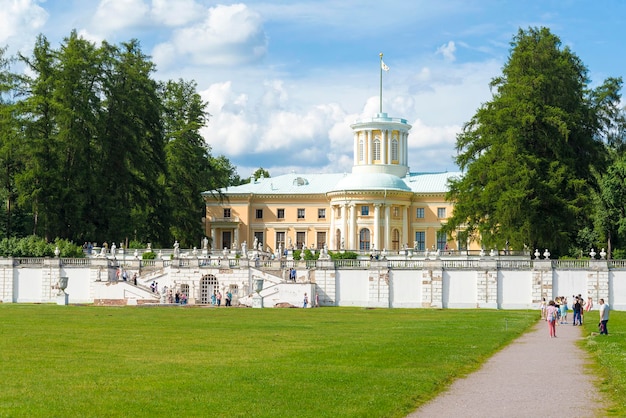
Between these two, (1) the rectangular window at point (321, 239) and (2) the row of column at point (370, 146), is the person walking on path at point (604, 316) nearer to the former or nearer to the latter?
(1) the rectangular window at point (321, 239)

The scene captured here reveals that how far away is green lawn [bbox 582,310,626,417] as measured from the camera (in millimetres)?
18016

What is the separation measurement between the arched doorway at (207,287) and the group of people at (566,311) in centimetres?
1991

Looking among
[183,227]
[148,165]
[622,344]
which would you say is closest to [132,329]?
[622,344]

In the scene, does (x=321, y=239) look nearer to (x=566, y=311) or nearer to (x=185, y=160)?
(x=185, y=160)

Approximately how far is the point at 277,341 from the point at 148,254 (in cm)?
4034

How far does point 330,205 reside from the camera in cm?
10431

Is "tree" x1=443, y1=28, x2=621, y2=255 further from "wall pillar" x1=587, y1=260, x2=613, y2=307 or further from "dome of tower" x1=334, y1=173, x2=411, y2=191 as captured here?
"dome of tower" x1=334, y1=173, x2=411, y2=191

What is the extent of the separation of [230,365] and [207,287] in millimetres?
40066

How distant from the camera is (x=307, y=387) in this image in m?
18.8

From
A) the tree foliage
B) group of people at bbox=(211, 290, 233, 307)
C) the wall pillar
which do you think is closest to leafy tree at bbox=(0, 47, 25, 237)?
the tree foliage

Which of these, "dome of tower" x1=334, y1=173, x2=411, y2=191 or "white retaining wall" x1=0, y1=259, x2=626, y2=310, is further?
"dome of tower" x1=334, y1=173, x2=411, y2=191

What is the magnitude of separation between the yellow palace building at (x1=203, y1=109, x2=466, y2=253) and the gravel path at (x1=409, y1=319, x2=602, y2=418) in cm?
7330

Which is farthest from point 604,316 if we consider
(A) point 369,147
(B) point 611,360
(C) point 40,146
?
(A) point 369,147

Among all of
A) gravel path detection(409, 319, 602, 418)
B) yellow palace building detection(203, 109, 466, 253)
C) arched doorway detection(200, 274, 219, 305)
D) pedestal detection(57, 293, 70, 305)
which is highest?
yellow palace building detection(203, 109, 466, 253)
